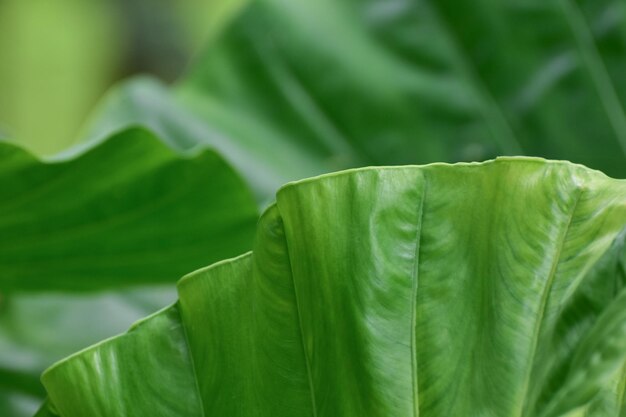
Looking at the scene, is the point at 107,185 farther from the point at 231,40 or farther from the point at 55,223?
the point at 231,40

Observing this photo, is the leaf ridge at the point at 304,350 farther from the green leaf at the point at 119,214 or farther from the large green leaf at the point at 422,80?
the large green leaf at the point at 422,80

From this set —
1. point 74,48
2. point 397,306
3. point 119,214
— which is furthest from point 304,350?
point 74,48

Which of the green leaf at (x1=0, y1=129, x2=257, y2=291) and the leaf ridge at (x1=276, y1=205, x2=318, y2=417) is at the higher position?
the green leaf at (x1=0, y1=129, x2=257, y2=291)

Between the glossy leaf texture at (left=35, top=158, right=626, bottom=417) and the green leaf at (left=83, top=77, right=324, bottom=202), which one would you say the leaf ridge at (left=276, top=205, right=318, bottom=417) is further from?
the green leaf at (left=83, top=77, right=324, bottom=202)

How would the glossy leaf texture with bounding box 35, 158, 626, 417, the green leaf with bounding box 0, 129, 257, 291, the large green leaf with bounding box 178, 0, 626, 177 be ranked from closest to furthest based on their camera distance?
1. the glossy leaf texture with bounding box 35, 158, 626, 417
2. the green leaf with bounding box 0, 129, 257, 291
3. the large green leaf with bounding box 178, 0, 626, 177

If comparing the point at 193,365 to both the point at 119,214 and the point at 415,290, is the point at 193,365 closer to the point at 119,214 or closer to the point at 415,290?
the point at 415,290

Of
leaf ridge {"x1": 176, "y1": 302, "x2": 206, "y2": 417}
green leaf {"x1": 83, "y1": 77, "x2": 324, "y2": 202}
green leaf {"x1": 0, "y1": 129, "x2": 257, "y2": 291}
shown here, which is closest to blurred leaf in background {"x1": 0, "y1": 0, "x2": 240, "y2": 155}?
green leaf {"x1": 83, "y1": 77, "x2": 324, "y2": 202}
